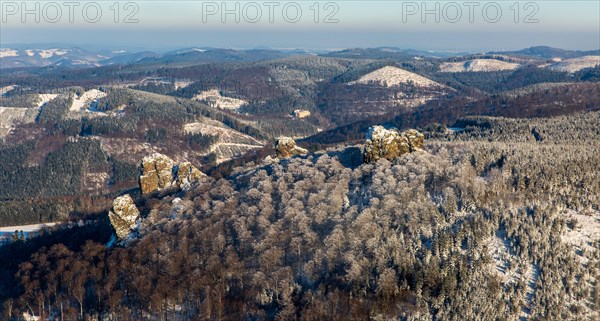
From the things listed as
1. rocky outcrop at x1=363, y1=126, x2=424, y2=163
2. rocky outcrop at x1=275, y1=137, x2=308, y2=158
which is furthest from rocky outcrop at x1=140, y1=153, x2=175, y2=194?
rocky outcrop at x1=363, y1=126, x2=424, y2=163

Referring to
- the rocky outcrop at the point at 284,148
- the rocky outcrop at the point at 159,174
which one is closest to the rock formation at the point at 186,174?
the rocky outcrop at the point at 159,174

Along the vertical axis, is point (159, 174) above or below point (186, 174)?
below

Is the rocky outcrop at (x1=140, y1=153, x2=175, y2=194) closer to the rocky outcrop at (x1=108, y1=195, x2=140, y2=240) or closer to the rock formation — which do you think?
the rock formation

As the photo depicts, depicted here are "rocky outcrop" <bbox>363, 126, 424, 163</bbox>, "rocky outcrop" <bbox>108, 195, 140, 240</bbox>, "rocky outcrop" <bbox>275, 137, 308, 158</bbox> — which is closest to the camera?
"rocky outcrop" <bbox>363, 126, 424, 163</bbox>

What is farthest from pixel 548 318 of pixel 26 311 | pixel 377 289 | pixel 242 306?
pixel 26 311

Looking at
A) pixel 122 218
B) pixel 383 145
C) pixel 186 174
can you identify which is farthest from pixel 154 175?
pixel 383 145

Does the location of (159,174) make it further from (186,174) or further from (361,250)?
(361,250)

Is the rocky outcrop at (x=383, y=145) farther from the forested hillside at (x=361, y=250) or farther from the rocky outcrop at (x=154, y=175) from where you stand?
the rocky outcrop at (x=154, y=175)

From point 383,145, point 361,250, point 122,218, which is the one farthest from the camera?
point 122,218
